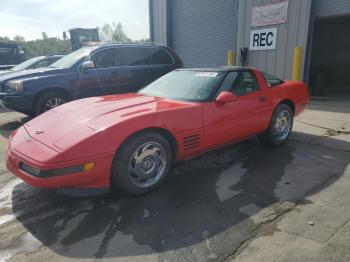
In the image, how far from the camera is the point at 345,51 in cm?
1598

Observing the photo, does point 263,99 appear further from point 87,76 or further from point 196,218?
point 87,76

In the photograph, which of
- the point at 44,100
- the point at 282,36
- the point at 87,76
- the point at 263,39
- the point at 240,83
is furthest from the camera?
the point at 263,39

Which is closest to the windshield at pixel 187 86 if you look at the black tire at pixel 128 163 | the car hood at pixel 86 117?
the car hood at pixel 86 117

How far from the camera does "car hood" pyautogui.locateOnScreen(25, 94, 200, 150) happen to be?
119 inches

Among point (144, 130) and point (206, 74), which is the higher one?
point (206, 74)

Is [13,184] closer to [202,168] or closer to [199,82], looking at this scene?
[202,168]

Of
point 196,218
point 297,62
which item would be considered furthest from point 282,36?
point 196,218

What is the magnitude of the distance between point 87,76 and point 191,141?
4.07m

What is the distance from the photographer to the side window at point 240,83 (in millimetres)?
4231

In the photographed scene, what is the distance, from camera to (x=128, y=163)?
3156mm

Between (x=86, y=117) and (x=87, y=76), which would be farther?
(x=87, y=76)

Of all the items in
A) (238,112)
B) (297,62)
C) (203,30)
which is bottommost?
(238,112)

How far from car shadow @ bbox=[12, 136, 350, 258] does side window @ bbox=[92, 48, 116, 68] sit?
3841mm

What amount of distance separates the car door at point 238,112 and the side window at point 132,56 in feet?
12.2
